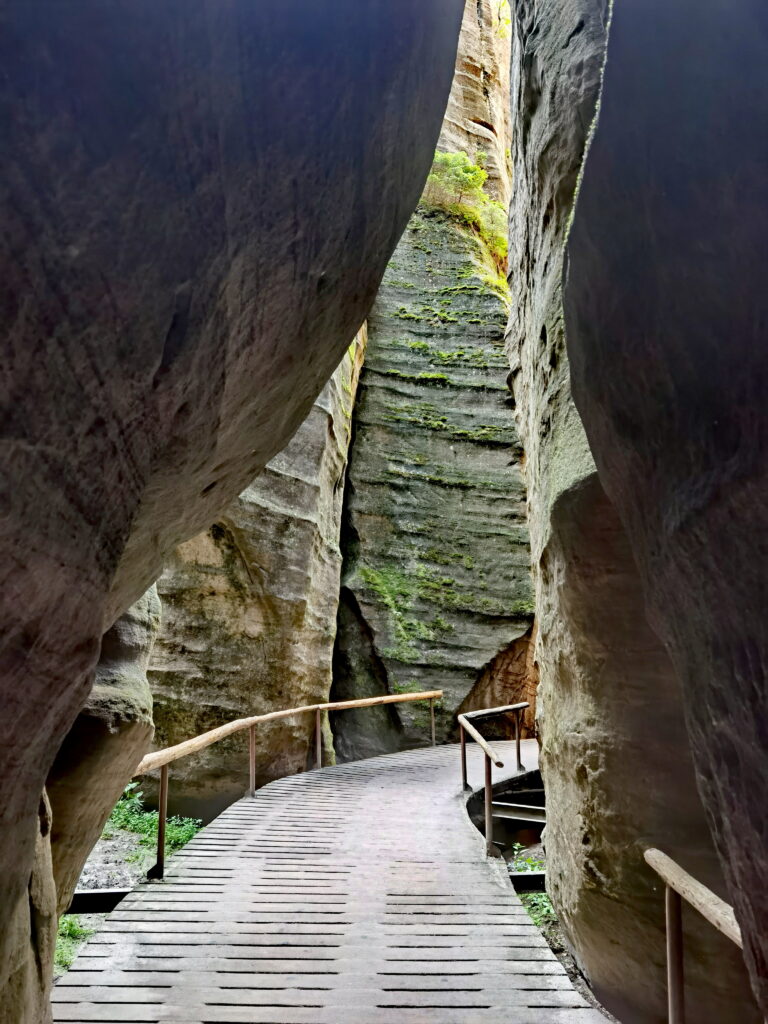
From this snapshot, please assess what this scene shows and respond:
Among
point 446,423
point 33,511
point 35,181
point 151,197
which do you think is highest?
point 446,423

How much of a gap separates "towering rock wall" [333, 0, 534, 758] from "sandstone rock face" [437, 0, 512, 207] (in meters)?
4.82

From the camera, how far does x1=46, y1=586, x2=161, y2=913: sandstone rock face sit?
12.7 ft

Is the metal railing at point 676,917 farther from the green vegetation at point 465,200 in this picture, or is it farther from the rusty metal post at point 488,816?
the green vegetation at point 465,200

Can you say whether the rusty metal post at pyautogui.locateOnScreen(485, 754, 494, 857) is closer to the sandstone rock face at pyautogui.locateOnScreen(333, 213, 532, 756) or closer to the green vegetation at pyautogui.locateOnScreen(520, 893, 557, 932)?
the green vegetation at pyautogui.locateOnScreen(520, 893, 557, 932)

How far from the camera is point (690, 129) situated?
7.11ft

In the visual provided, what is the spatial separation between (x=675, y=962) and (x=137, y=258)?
10.8 ft

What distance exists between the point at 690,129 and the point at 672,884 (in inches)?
111

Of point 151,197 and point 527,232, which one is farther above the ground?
point 527,232

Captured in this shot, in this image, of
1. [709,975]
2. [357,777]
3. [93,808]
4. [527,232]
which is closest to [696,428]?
[709,975]

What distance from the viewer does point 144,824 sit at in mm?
9430

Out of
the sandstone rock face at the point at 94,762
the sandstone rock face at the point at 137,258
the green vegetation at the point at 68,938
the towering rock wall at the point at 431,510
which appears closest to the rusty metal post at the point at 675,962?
the sandstone rock face at the point at 137,258

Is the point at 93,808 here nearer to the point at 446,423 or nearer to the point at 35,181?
the point at 35,181

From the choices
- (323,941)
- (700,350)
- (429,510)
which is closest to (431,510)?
(429,510)

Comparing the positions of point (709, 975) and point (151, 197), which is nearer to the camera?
point (151, 197)
